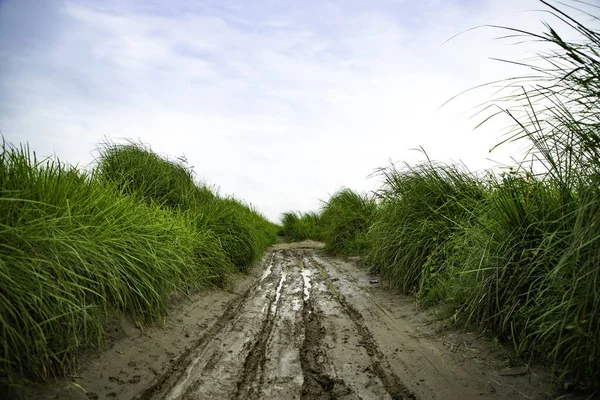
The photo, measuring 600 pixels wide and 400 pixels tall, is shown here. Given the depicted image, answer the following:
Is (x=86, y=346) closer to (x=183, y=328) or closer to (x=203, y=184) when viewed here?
(x=183, y=328)

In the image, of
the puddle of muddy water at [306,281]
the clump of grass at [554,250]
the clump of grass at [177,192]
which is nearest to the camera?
the clump of grass at [554,250]

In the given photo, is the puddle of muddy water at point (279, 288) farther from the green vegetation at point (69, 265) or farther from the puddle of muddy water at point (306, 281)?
the green vegetation at point (69, 265)

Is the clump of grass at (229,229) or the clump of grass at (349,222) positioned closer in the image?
the clump of grass at (229,229)

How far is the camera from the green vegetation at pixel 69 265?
193 cm

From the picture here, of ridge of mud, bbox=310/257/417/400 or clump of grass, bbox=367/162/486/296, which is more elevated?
clump of grass, bbox=367/162/486/296

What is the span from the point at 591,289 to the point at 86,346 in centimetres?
306

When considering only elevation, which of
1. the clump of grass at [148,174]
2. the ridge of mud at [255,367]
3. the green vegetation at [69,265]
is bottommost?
the ridge of mud at [255,367]

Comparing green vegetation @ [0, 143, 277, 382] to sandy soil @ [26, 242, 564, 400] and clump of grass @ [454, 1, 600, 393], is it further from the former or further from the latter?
clump of grass @ [454, 1, 600, 393]

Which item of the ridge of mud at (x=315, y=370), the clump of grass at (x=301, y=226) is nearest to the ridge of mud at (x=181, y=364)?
the ridge of mud at (x=315, y=370)

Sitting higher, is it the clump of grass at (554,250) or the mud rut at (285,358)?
the clump of grass at (554,250)

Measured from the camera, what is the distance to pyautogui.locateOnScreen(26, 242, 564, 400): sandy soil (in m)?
2.17

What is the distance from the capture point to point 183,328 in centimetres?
324

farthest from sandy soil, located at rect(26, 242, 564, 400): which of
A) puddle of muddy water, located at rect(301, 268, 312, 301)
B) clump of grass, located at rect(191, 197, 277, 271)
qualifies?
clump of grass, located at rect(191, 197, 277, 271)

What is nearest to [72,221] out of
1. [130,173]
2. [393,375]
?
[393,375]
